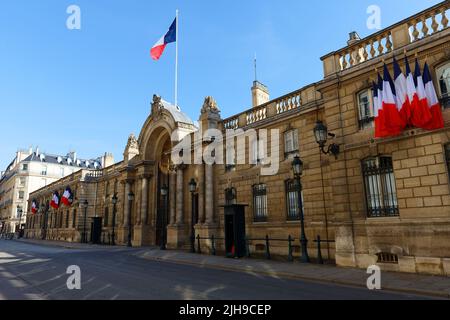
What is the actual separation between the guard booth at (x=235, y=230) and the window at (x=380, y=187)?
7192 mm

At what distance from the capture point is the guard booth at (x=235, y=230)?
18125mm

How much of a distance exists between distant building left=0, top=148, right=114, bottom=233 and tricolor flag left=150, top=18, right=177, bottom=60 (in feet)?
176

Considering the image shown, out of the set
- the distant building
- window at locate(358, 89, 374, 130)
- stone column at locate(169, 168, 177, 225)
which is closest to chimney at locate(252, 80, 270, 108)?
stone column at locate(169, 168, 177, 225)

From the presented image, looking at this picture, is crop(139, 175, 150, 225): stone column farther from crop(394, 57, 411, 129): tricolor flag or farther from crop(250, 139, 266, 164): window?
crop(394, 57, 411, 129): tricolor flag

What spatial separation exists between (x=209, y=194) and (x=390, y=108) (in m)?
13.0

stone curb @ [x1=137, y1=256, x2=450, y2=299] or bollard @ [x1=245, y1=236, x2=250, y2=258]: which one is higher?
bollard @ [x1=245, y1=236, x2=250, y2=258]

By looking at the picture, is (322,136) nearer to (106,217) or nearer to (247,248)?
(247,248)

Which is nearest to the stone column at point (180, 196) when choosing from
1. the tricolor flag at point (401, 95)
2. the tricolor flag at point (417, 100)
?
the tricolor flag at point (401, 95)

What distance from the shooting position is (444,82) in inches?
465

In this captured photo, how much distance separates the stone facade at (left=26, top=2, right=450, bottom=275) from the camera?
37.7 ft

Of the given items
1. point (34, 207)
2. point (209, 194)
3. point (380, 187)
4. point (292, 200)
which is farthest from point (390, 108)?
point (34, 207)

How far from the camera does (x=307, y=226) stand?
1677cm
